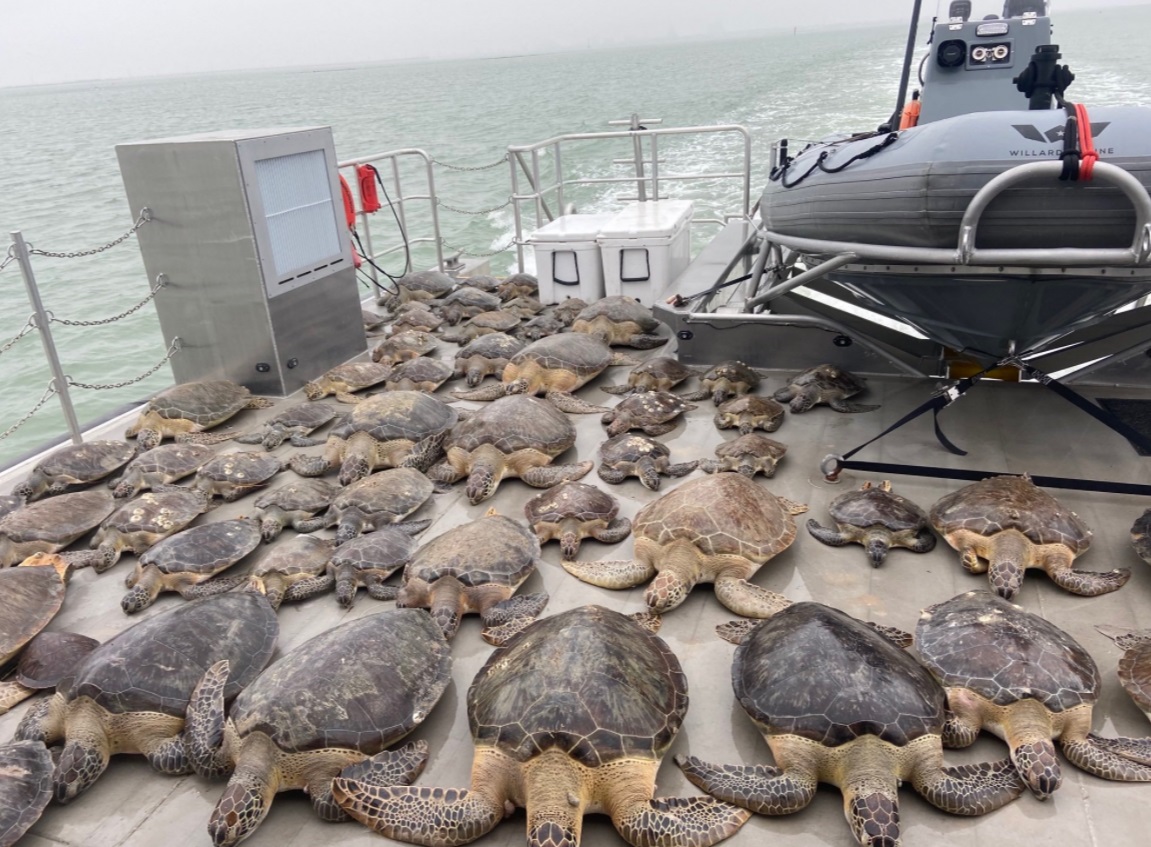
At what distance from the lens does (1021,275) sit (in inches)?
134

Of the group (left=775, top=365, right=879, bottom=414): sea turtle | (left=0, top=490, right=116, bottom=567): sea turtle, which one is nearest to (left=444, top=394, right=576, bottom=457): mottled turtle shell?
(left=775, top=365, right=879, bottom=414): sea turtle

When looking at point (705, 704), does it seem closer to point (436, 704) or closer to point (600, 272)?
point (436, 704)

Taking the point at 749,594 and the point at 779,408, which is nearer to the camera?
the point at 749,594

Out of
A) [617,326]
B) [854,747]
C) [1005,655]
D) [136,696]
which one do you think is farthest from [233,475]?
[1005,655]

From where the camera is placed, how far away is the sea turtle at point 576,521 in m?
3.49

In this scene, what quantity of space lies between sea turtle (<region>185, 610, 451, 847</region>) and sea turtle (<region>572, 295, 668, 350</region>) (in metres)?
3.82

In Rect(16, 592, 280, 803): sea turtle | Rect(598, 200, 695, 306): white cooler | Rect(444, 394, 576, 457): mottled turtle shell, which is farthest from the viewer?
Rect(598, 200, 695, 306): white cooler

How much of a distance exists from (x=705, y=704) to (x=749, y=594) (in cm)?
54

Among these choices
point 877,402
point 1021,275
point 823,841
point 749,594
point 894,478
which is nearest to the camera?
point 823,841

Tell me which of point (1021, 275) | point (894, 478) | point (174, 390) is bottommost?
point (894, 478)

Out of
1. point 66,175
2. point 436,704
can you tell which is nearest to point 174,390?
point 436,704

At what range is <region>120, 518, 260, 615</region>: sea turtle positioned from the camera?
127 inches

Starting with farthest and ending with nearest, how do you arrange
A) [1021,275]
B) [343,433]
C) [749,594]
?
[343,433], [1021,275], [749,594]

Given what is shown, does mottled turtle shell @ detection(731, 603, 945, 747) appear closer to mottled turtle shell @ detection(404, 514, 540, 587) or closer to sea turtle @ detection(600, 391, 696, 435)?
mottled turtle shell @ detection(404, 514, 540, 587)
